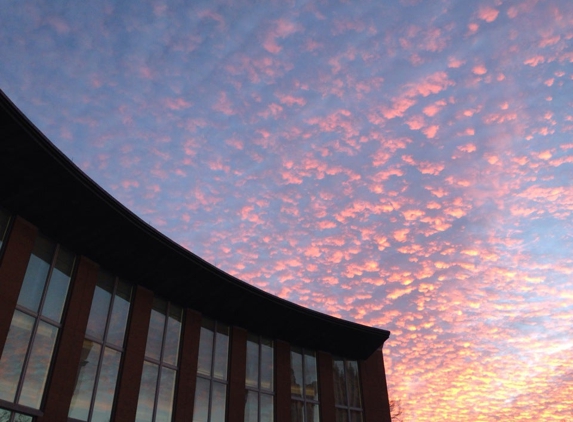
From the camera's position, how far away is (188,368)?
851 inches

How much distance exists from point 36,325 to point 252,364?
36.5 feet

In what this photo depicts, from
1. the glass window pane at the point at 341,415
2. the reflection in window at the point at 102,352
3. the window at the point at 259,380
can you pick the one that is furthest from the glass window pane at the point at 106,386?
the glass window pane at the point at 341,415

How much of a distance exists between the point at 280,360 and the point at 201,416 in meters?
5.36

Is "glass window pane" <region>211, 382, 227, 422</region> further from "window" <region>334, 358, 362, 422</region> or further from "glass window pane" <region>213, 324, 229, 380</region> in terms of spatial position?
A: "window" <region>334, 358, 362, 422</region>

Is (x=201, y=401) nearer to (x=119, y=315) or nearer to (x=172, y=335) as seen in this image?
(x=172, y=335)

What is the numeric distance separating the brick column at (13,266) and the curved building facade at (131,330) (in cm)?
4

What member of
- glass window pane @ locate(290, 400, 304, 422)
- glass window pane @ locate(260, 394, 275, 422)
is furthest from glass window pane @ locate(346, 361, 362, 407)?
glass window pane @ locate(260, 394, 275, 422)

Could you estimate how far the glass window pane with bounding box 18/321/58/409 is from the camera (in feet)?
51.6

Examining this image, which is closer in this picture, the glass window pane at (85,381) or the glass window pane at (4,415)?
the glass window pane at (4,415)

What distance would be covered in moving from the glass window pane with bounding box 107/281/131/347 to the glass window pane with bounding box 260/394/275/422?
8042mm

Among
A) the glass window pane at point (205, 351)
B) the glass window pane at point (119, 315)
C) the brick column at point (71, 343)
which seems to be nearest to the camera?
the brick column at point (71, 343)

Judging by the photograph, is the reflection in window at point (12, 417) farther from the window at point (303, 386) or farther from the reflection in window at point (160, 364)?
the window at point (303, 386)

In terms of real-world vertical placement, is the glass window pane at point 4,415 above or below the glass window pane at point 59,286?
below

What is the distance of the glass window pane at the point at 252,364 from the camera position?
950 inches
